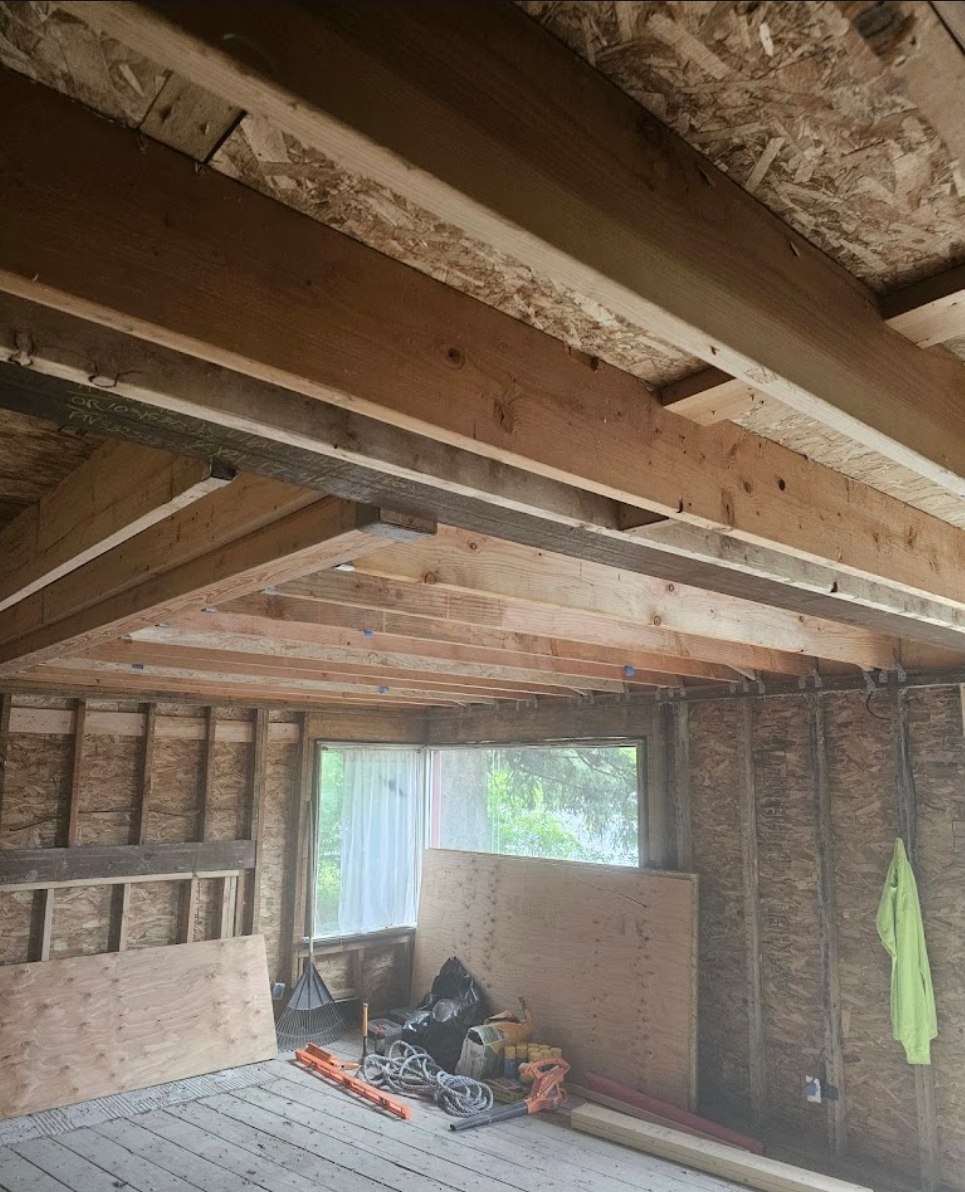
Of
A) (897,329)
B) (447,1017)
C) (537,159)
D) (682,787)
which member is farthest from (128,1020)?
(537,159)

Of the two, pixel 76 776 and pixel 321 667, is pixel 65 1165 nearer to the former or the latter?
pixel 76 776

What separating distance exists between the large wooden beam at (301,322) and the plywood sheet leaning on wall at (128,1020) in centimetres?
495

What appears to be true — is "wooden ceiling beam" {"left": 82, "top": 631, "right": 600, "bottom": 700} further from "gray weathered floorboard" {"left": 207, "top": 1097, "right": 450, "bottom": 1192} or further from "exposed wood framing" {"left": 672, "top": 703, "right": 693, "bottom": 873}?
"gray weathered floorboard" {"left": 207, "top": 1097, "right": 450, "bottom": 1192}

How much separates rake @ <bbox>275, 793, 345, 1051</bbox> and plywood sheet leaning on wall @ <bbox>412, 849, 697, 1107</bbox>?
0.75 metres

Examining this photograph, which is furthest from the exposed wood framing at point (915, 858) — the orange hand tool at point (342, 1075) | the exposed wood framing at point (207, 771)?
the exposed wood framing at point (207, 771)

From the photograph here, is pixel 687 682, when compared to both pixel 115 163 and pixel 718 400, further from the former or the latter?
pixel 115 163

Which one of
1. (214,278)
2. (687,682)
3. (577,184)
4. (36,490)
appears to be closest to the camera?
(577,184)

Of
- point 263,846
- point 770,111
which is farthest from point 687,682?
point 770,111

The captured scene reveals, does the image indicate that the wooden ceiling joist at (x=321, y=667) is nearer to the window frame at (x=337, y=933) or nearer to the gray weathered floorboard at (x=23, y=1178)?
the window frame at (x=337, y=933)

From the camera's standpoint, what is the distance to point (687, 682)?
5.32m

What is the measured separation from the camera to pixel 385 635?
3561 millimetres

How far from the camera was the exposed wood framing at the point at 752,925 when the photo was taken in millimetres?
4676

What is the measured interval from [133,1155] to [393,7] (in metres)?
4.97

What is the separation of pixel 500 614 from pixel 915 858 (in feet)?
8.75
